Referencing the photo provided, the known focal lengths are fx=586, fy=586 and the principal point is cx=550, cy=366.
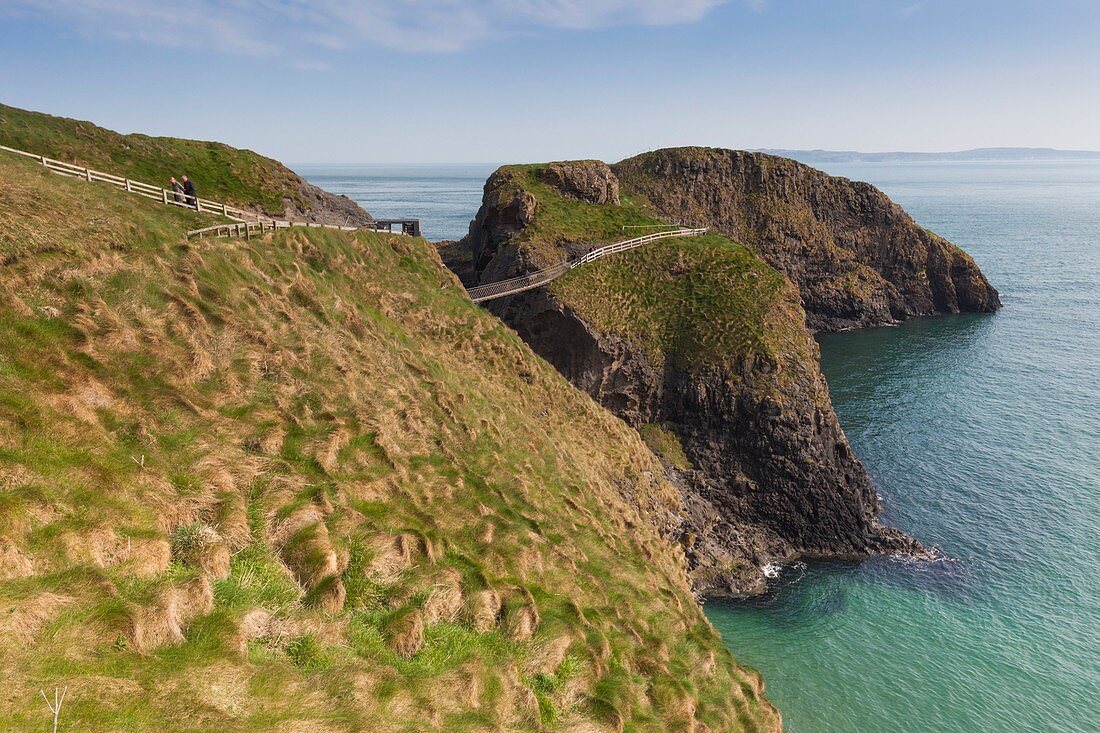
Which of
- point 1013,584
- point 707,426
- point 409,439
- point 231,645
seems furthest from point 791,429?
point 231,645

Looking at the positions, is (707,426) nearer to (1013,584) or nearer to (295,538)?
(1013,584)

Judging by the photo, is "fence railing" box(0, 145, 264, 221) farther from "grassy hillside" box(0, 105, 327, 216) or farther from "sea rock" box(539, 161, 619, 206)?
"sea rock" box(539, 161, 619, 206)

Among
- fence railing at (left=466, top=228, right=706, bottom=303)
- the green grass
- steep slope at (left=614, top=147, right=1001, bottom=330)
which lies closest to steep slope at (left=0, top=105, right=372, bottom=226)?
fence railing at (left=466, top=228, right=706, bottom=303)

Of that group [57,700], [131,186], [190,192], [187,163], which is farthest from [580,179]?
[57,700]

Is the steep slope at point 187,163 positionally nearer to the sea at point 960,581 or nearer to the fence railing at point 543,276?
the fence railing at point 543,276

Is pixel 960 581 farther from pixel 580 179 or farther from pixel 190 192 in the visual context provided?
pixel 580 179
